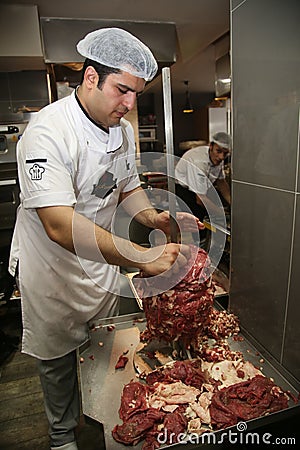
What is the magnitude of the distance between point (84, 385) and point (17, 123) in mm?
1684

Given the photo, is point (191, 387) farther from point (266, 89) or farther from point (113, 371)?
point (266, 89)

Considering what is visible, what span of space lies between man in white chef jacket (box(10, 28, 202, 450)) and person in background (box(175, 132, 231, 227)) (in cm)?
42

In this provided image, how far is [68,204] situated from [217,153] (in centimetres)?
157

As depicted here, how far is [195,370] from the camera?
37.1 inches

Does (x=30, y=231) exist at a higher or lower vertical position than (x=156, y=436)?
higher

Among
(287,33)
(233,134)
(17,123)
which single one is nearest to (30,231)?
(233,134)

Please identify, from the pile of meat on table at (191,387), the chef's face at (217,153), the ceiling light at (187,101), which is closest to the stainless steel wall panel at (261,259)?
the pile of meat on table at (191,387)

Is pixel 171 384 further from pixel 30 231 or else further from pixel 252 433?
pixel 30 231

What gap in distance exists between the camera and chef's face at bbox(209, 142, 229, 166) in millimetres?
2197

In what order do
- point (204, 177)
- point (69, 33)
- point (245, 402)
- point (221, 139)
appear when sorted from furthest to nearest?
point (221, 139), point (204, 177), point (69, 33), point (245, 402)

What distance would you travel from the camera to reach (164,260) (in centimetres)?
86

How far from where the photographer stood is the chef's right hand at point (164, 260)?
863 mm

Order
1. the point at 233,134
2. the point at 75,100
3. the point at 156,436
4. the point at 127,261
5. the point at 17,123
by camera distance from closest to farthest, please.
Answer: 1. the point at 156,436
2. the point at 127,261
3. the point at 75,100
4. the point at 233,134
5. the point at 17,123

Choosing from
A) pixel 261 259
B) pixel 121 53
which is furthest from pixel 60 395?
pixel 121 53
